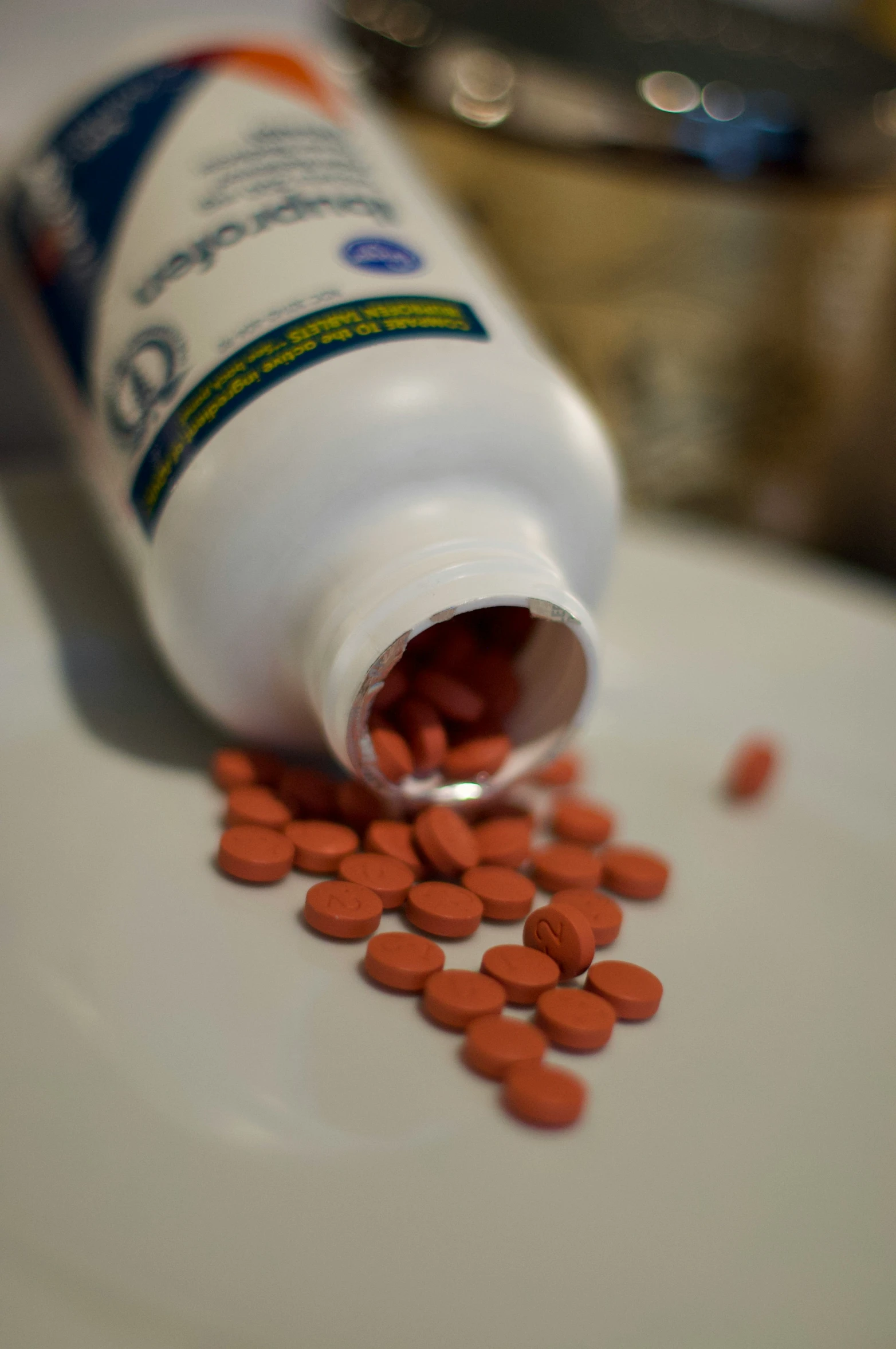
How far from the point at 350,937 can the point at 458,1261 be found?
21 centimetres

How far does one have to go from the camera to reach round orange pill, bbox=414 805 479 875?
694 millimetres

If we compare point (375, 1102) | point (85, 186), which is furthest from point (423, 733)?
point (85, 186)

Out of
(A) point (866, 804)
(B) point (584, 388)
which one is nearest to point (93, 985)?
(A) point (866, 804)

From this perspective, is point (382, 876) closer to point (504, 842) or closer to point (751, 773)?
point (504, 842)

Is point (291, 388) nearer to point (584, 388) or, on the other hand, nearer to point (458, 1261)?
point (458, 1261)

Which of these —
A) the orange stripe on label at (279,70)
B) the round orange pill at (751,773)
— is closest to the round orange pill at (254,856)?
the round orange pill at (751,773)

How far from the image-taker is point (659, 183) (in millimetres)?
1073

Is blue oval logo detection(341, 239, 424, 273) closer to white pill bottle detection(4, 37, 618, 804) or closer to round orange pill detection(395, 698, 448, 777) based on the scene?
white pill bottle detection(4, 37, 618, 804)

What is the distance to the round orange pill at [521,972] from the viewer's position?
0.61m

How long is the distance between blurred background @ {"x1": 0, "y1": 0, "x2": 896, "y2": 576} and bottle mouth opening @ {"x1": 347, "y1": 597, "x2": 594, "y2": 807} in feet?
1.59

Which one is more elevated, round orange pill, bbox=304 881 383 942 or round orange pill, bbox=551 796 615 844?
round orange pill, bbox=551 796 615 844

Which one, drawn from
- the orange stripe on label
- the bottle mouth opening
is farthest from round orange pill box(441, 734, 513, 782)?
the orange stripe on label

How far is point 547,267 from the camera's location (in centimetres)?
113

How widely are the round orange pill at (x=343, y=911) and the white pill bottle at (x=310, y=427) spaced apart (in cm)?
7
